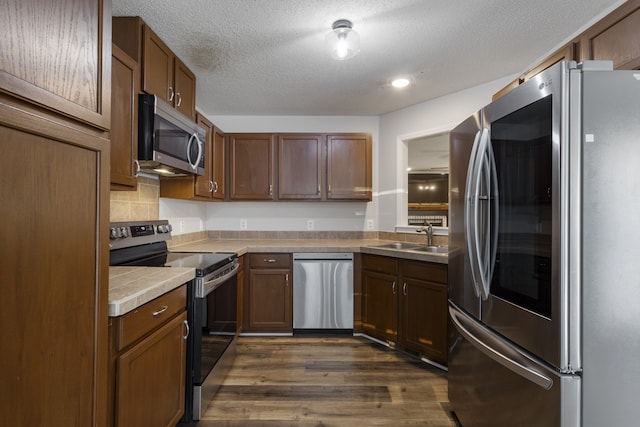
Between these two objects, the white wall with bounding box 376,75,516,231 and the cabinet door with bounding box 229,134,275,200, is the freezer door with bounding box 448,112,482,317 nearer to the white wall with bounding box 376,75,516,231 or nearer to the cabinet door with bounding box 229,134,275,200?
the white wall with bounding box 376,75,516,231

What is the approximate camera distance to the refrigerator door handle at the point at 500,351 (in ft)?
3.94

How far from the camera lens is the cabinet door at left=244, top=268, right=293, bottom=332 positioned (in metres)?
3.29

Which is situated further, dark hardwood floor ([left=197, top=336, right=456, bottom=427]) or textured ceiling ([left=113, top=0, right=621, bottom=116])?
dark hardwood floor ([left=197, top=336, right=456, bottom=427])

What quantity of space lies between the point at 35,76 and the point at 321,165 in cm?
287

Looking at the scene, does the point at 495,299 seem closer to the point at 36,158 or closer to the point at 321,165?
the point at 36,158

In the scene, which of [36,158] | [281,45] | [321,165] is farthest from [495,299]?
[321,165]

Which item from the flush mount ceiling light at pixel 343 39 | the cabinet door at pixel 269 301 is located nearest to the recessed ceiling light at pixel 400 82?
the flush mount ceiling light at pixel 343 39

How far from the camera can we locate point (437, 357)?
104 inches

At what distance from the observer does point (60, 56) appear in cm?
93

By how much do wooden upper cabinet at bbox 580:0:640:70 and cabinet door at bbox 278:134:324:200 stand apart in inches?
93.9

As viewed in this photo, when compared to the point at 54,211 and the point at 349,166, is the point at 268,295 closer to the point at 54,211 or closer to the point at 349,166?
the point at 349,166

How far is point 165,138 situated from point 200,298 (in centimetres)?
93

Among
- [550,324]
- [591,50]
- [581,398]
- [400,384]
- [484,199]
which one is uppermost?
[591,50]

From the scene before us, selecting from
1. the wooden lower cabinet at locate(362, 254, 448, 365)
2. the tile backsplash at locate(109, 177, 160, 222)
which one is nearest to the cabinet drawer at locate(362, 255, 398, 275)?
the wooden lower cabinet at locate(362, 254, 448, 365)
